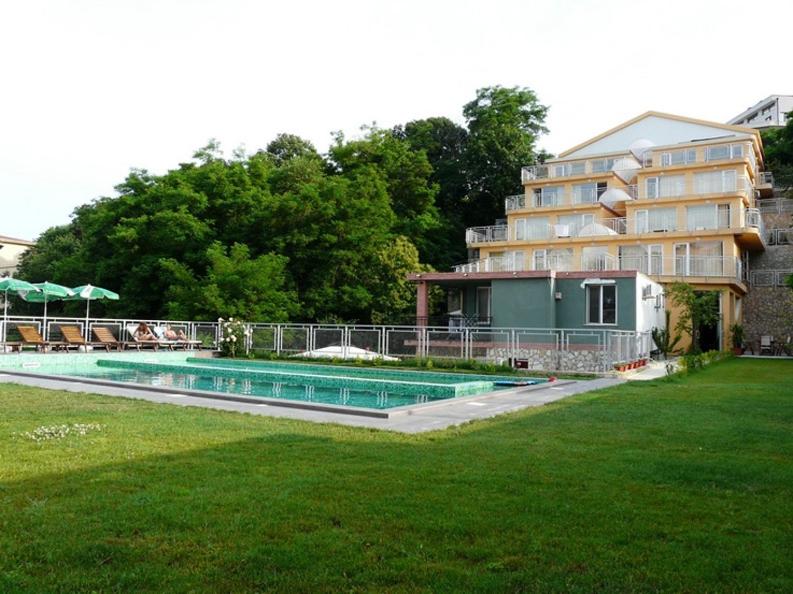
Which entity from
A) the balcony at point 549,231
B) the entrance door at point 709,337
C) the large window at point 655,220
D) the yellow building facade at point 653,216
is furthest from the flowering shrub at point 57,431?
the large window at point 655,220

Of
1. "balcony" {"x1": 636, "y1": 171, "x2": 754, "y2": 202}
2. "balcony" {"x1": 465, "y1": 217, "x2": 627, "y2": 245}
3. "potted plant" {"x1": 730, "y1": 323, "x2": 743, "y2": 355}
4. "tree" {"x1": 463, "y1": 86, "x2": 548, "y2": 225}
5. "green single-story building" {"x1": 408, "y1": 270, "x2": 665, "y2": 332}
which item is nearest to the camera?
"green single-story building" {"x1": 408, "y1": 270, "x2": 665, "y2": 332}

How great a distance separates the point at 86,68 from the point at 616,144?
4459 cm

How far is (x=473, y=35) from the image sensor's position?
1365 centimetres

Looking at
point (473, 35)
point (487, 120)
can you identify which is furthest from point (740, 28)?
point (487, 120)

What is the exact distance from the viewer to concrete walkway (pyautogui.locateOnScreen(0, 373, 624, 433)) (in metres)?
9.05

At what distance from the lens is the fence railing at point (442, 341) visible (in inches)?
755

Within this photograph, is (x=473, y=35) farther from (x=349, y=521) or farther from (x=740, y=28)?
(x=349, y=521)

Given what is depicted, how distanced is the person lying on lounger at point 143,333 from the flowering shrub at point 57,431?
18.6m

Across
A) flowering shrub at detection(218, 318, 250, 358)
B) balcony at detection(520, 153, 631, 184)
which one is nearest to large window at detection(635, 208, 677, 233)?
balcony at detection(520, 153, 631, 184)

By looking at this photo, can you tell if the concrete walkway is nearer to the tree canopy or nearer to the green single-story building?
the green single-story building

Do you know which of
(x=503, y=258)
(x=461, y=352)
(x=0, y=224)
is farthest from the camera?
(x=0, y=224)

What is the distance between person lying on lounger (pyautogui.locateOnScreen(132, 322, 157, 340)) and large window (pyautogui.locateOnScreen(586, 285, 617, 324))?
16.3 metres

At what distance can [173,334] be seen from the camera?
26.5 meters

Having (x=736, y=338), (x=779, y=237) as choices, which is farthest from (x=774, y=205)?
(x=736, y=338)
